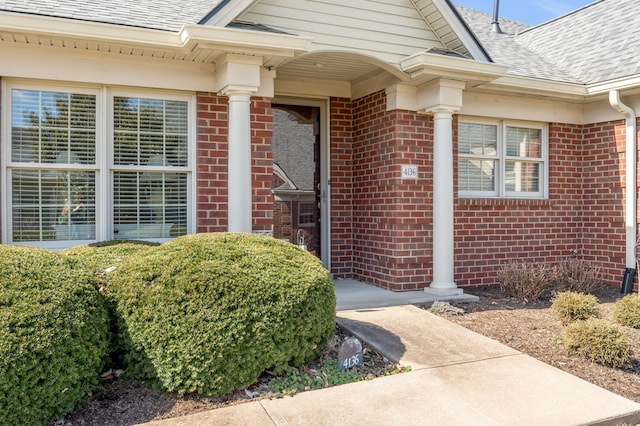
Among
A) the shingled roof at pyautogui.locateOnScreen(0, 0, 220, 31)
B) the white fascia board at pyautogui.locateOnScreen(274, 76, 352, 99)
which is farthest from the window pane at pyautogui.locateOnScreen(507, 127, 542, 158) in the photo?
the shingled roof at pyautogui.locateOnScreen(0, 0, 220, 31)

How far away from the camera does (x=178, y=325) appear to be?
353 centimetres

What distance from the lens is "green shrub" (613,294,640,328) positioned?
18.4 feet

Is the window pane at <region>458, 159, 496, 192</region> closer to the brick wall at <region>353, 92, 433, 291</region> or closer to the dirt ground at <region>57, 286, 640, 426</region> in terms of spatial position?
the brick wall at <region>353, 92, 433, 291</region>

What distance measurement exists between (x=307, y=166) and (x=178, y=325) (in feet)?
32.8

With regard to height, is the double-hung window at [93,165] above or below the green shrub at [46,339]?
above

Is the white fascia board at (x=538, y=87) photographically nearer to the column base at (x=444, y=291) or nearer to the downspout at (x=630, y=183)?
the downspout at (x=630, y=183)

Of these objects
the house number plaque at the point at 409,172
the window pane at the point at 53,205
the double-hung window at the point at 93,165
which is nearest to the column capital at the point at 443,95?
the house number plaque at the point at 409,172

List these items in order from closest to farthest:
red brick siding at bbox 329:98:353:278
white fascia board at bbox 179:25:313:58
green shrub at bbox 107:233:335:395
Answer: green shrub at bbox 107:233:335:395
white fascia board at bbox 179:25:313:58
red brick siding at bbox 329:98:353:278

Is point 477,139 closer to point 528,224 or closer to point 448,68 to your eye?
point 528,224

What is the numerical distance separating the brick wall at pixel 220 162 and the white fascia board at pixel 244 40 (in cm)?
78

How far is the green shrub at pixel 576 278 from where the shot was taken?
284 inches

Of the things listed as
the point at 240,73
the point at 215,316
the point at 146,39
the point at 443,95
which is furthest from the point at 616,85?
the point at 215,316

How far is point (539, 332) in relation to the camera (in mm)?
5293

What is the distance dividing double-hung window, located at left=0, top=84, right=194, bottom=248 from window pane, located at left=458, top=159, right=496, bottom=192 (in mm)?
3992
